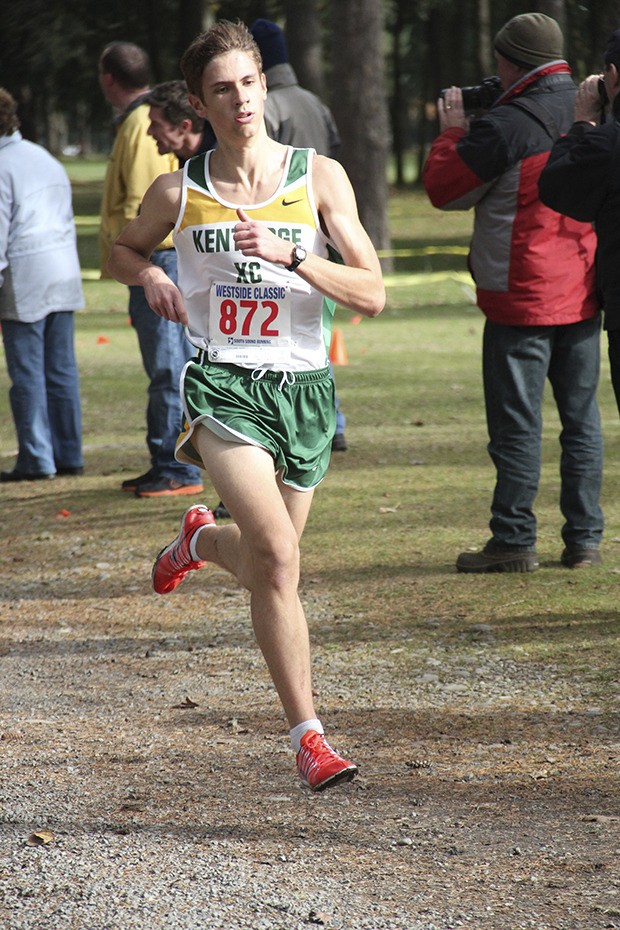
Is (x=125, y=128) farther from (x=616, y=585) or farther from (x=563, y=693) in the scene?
(x=563, y=693)

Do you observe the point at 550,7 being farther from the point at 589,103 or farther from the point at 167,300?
the point at 167,300

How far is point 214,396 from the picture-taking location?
4.46 meters

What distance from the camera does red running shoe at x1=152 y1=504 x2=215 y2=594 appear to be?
17.3 ft

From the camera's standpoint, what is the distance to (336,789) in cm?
439

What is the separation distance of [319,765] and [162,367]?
4845mm

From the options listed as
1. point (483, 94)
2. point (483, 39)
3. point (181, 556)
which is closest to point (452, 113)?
point (483, 94)

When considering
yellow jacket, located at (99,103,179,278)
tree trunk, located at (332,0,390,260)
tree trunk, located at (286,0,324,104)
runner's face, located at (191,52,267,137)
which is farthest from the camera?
tree trunk, located at (286,0,324,104)

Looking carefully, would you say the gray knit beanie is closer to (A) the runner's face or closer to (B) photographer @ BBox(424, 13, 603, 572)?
(B) photographer @ BBox(424, 13, 603, 572)

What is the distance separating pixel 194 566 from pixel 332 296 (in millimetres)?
1420

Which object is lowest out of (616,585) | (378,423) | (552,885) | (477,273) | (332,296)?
(378,423)

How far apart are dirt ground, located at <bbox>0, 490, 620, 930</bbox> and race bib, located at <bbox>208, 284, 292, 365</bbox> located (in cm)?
132

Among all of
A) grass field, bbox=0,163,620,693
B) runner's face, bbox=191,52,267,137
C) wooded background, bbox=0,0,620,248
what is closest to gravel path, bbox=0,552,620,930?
grass field, bbox=0,163,620,693

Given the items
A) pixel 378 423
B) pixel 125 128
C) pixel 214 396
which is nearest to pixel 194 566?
pixel 214 396

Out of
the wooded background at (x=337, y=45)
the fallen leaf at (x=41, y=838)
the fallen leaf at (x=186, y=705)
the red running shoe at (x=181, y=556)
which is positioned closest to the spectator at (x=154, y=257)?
the wooded background at (x=337, y=45)
